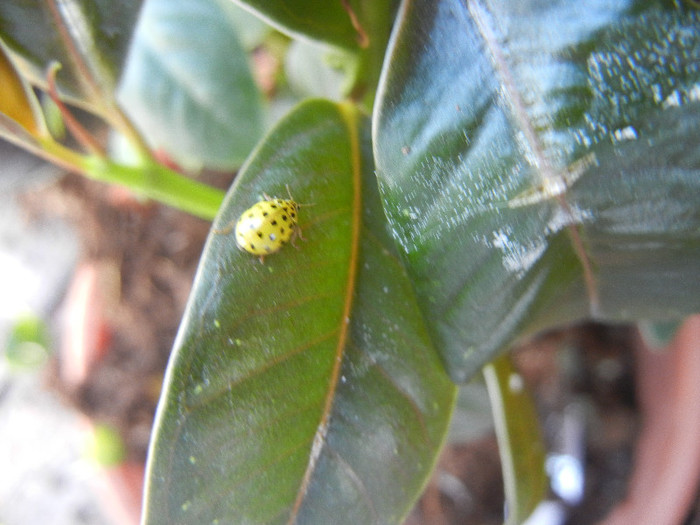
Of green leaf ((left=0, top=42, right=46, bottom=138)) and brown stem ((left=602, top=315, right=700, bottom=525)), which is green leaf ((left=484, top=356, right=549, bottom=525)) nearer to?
brown stem ((left=602, top=315, right=700, bottom=525))

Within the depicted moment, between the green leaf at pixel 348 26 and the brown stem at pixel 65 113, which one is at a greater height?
the green leaf at pixel 348 26

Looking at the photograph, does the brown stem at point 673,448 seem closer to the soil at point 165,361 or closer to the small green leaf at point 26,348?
the soil at point 165,361

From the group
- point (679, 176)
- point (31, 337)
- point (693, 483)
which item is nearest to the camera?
point (679, 176)

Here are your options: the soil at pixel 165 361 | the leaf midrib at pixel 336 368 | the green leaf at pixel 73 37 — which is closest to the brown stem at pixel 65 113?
the green leaf at pixel 73 37

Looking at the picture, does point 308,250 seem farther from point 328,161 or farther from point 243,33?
point 243,33

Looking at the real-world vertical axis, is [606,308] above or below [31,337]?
above

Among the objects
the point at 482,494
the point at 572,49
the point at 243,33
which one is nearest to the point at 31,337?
the point at 243,33

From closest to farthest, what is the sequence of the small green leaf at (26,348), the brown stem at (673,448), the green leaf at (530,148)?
the green leaf at (530,148)
the brown stem at (673,448)
the small green leaf at (26,348)
